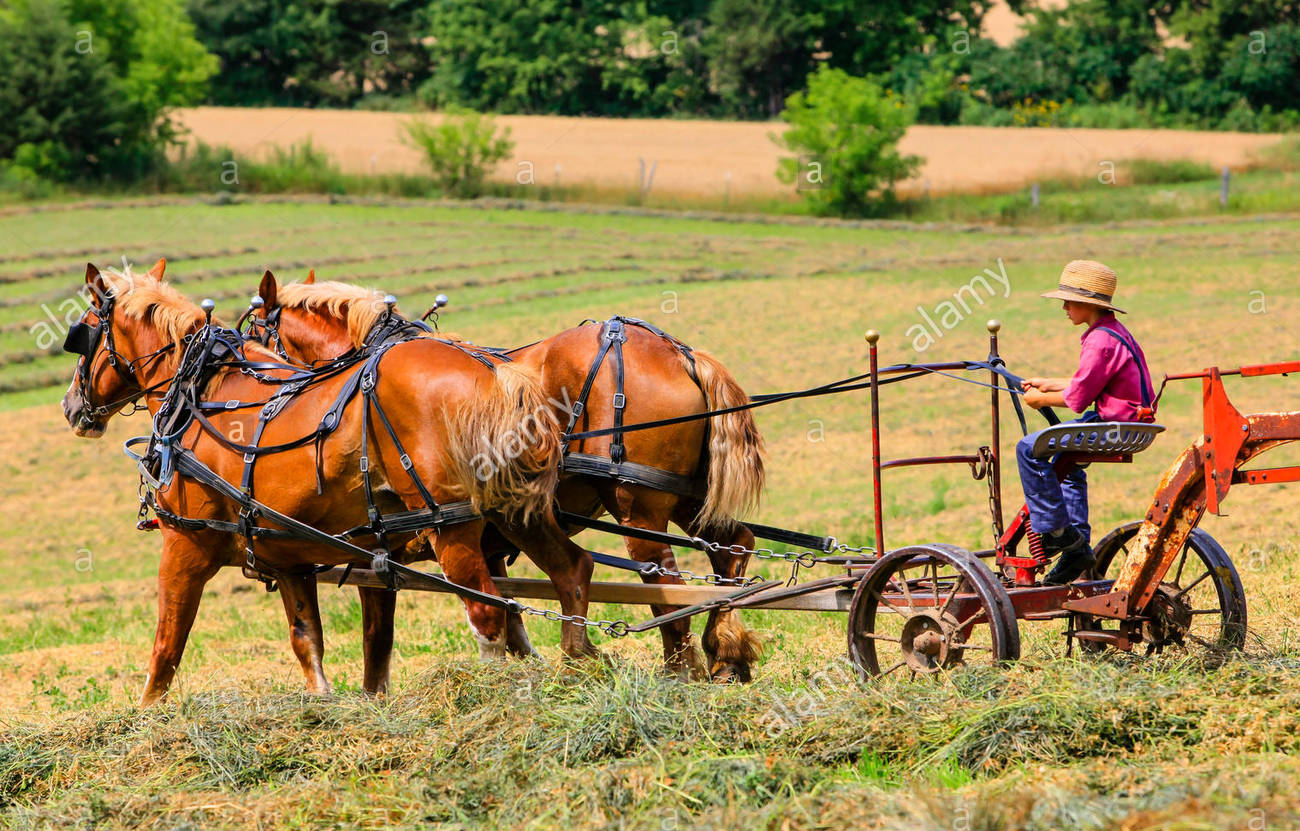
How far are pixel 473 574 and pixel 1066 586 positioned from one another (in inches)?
103

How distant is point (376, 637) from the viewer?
A: 269 inches

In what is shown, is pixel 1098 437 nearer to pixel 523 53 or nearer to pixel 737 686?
pixel 737 686

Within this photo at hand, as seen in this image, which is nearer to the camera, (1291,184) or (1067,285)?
(1067,285)

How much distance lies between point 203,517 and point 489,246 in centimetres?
2209

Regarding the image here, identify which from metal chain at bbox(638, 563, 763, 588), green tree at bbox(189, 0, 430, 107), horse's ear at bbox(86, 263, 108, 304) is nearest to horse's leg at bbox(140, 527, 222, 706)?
horse's ear at bbox(86, 263, 108, 304)

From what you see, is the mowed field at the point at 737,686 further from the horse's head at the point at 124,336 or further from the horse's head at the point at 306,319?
the horse's head at the point at 306,319

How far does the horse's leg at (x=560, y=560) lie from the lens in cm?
640

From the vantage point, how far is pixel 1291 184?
101 feet

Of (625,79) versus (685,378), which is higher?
(625,79)

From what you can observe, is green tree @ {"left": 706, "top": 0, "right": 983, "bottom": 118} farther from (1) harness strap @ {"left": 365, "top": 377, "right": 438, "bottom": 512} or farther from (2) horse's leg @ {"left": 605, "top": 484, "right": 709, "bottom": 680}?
(1) harness strap @ {"left": 365, "top": 377, "right": 438, "bottom": 512}

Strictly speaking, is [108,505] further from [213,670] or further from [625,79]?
[625,79]

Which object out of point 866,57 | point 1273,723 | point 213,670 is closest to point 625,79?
point 866,57

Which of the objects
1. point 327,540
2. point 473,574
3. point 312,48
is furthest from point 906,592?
point 312,48

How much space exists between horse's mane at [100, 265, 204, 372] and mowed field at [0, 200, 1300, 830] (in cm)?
187
